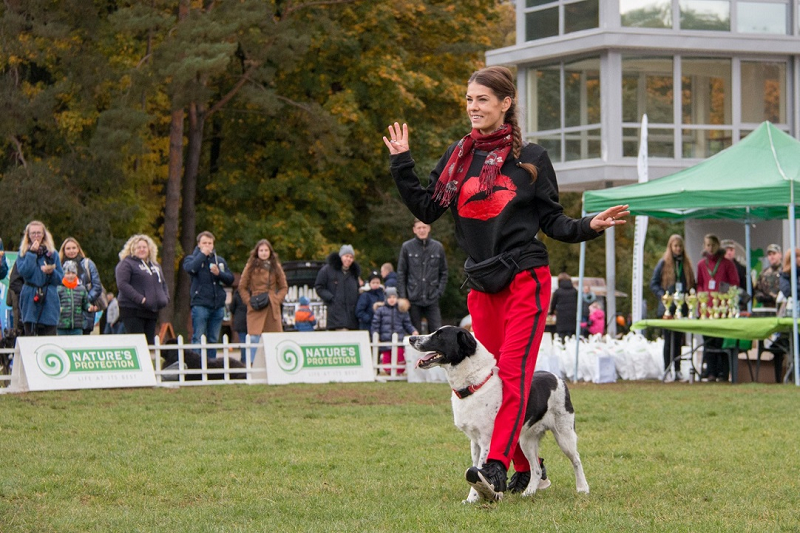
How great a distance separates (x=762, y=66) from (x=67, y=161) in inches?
689

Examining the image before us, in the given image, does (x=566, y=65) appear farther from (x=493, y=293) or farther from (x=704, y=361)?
(x=493, y=293)

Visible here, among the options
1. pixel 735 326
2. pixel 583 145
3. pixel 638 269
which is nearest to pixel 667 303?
pixel 735 326

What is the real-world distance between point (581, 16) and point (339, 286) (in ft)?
49.9

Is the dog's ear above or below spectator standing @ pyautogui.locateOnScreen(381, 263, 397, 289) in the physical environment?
above

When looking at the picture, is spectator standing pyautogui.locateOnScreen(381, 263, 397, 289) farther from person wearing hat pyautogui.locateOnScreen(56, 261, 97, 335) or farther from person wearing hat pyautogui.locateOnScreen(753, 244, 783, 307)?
person wearing hat pyautogui.locateOnScreen(753, 244, 783, 307)

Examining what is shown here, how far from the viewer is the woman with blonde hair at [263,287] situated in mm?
16547

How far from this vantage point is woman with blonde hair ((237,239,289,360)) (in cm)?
1655

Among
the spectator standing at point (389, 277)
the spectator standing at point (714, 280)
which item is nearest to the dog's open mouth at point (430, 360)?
the spectator standing at point (714, 280)

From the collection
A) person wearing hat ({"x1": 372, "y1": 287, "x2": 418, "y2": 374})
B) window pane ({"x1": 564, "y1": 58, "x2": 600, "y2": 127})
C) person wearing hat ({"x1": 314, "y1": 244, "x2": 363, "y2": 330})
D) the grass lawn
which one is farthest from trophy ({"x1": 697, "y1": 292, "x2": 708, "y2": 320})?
window pane ({"x1": 564, "y1": 58, "x2": 600, "y2": 127})

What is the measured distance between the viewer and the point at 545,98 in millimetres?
31344

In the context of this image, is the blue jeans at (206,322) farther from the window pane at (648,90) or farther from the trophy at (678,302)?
the window pane at (648,90)

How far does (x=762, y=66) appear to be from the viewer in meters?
30.9

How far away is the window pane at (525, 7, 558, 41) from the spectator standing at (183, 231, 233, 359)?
17218mm

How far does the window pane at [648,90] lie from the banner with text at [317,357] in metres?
15.7
